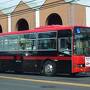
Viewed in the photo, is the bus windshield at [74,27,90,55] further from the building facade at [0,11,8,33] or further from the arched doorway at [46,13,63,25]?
the building facade at [0,11,8,33]

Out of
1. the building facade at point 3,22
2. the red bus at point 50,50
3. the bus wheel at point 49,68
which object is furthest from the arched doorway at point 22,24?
the bus wheel at point 49,68

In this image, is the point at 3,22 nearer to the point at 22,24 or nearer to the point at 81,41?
the point at 22,24

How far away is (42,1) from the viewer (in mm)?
46938

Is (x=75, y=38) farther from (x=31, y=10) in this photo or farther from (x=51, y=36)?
(x=31, y=10)

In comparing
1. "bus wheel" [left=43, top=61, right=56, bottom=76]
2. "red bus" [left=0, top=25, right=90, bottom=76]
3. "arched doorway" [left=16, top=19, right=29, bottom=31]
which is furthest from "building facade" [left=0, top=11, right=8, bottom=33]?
"bus wheel" [left=43, top=61, right=56, bottom=76]

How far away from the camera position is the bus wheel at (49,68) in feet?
86.0

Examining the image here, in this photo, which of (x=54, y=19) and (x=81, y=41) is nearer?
(x=81, y=41)

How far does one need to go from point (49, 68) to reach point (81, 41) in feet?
8.52

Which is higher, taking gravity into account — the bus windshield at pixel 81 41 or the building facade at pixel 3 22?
the building facade at pixel 3 22

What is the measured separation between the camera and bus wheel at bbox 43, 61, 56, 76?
26219 millimetres

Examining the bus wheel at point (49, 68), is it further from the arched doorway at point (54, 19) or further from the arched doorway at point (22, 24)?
the arched doorway at point (22, 24)

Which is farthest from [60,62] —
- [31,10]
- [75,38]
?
[31,10]

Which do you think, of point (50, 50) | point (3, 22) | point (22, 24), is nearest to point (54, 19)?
point (22, 24)

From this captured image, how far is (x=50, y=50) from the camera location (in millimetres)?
26469
